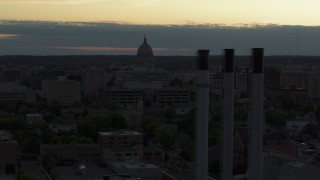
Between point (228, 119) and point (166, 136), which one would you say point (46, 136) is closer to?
point (166, 136)

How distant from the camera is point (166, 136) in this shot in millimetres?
21016

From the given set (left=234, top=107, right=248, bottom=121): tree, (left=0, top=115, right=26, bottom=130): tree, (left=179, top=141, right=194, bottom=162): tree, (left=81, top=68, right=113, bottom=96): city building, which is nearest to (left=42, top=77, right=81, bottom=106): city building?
(left=81, top=68, right=113, bottom=96): city building

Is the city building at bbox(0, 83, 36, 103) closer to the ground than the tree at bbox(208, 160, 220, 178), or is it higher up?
higher up

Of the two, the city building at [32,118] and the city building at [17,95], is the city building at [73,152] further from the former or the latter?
the city building at [17,95]

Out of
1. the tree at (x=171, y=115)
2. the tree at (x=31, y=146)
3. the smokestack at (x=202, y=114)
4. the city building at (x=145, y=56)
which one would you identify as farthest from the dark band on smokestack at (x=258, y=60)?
the city building at (x=145, y=56)

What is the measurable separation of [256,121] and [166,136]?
9.81 metres

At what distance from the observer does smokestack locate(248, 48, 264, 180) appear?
36.5 feet

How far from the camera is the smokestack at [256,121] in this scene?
36.5ft

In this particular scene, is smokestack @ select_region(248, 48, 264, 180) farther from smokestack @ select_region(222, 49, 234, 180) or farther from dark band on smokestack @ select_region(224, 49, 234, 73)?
dark band on smokestack @ select_region(224, 49, 234, 73)

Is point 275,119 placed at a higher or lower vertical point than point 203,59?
lower

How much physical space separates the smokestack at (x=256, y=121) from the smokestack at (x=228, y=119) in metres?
0.59

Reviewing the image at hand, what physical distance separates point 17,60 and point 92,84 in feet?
156

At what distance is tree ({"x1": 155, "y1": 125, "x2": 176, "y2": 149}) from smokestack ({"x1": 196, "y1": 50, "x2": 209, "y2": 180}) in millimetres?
9165

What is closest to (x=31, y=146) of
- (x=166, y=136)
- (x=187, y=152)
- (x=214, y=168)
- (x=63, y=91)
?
(x=166, y=136)
